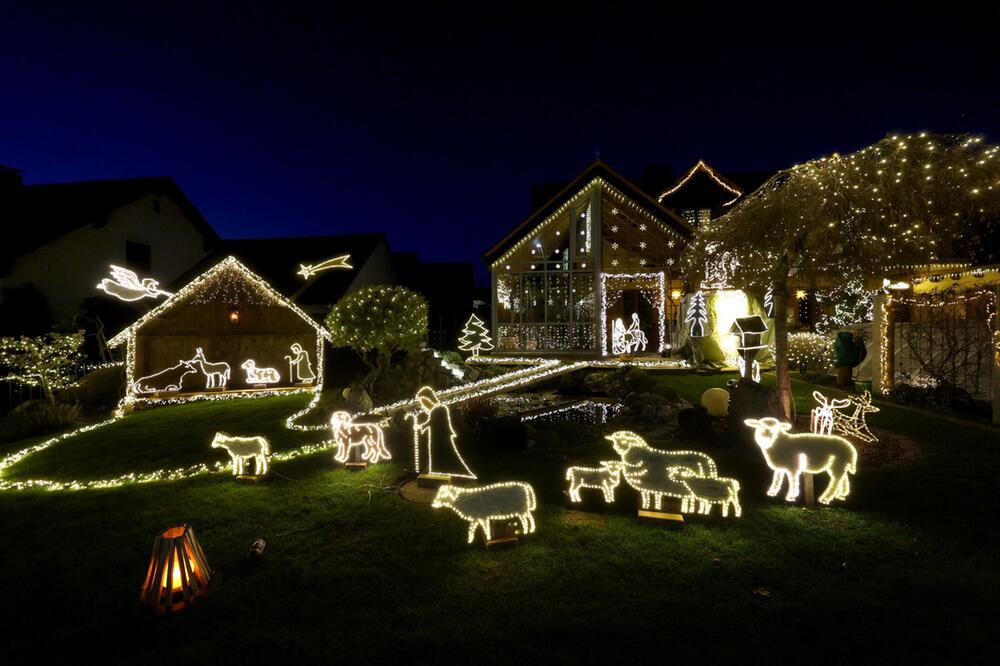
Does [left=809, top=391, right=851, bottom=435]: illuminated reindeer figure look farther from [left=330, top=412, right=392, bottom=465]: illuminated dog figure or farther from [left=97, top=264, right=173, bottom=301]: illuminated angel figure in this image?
[left=97, top=264, right=173, bottom=301]: illuminated angel figure

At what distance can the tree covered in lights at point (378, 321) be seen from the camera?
40.5 ft

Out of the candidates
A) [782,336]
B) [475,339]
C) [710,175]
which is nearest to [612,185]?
[710,175]

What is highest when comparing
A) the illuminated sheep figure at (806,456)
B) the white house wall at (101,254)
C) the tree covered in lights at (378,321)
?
the white house wall at (101,254)

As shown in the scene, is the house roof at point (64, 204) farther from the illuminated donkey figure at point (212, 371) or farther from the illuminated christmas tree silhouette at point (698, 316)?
the illuminated christmas tree silhouette at point (698, 316)

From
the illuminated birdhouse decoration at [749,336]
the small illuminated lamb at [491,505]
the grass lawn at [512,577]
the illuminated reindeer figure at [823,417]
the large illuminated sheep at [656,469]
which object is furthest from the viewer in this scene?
the illuminated birdhouse decoration at [749,336]

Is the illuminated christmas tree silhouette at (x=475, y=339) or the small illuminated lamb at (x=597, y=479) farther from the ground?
the illuminated christmas tree silhouette at (x=475, y=339)

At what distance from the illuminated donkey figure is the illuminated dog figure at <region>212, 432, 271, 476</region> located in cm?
887

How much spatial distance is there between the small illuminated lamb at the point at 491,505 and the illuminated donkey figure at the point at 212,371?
12281mm

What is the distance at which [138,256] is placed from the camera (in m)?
19.0

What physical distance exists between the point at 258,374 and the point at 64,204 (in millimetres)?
10945

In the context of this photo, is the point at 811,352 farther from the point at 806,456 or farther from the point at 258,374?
the point at 258,374

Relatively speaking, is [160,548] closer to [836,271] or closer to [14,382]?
[836,271]

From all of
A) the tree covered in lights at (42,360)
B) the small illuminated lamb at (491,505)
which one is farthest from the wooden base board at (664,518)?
the tree covered in lights at (42,360)

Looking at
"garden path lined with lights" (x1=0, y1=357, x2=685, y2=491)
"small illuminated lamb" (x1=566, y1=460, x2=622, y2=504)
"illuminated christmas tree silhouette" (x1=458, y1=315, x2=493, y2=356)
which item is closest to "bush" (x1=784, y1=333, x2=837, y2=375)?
"garden path lined with lights" (x1=0, y1=357, x2=685, y2=491)
